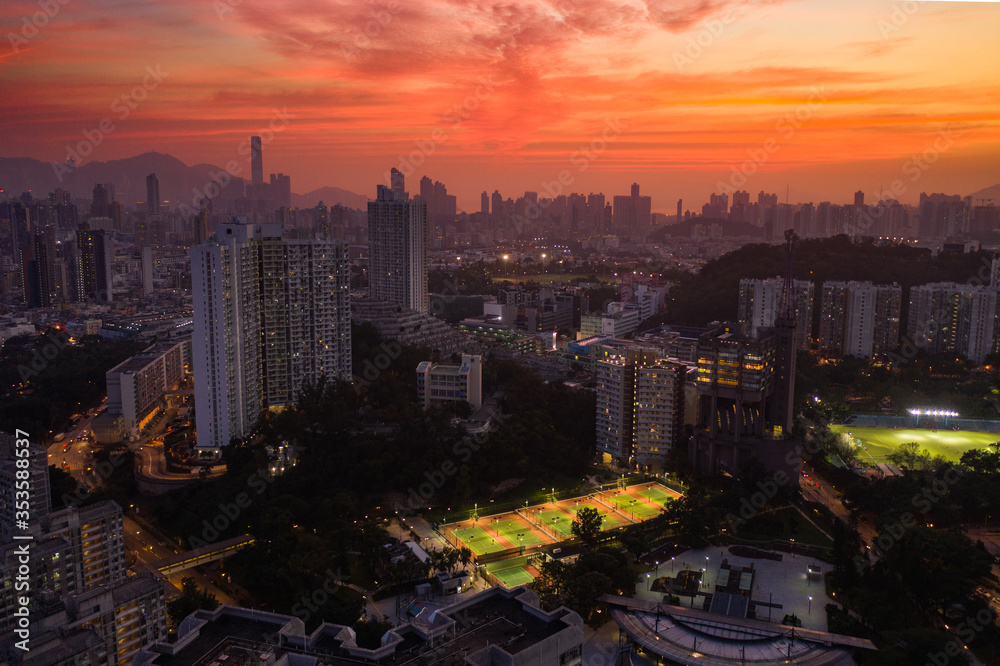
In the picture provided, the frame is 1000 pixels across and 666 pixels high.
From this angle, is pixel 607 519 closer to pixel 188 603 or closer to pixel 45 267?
pixel 188 603

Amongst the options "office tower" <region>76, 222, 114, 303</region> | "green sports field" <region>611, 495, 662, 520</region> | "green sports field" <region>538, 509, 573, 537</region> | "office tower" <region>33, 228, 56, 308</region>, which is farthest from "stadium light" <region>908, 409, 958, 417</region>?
"office tower" <region>33, 228, 56, 308</region>

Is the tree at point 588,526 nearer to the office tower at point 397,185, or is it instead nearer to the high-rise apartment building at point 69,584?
the high-rise apartment building at point 69,584

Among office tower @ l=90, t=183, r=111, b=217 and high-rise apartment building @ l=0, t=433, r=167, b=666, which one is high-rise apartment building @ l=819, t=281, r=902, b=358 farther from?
office tower @ l=90, t=183, r=111, b=217

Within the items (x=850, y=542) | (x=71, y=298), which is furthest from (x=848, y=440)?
(x=71, y=298)

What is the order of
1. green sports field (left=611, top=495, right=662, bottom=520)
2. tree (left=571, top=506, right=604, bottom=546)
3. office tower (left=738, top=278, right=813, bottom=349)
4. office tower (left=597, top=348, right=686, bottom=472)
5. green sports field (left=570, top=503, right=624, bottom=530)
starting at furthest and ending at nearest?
1. office tower (left=738, top=278, right=813, bottom=349)
2. office tower (left=597, top=348, right=686, bottom=472)
3. green sports field (left=611, top=495, right=662, bottom=520)
4. green sports field (left=570, top=503, right=624, bottom=530)
5. tree (left=571, top=506, right=604, bottom=546)

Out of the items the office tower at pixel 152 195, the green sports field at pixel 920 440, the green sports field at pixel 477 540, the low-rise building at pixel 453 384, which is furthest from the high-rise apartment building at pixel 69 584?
the office tower at pixel 152 195

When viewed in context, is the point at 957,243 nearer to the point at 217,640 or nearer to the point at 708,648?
the point at 708,648

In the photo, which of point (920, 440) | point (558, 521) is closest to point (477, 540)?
point (558, 521)
